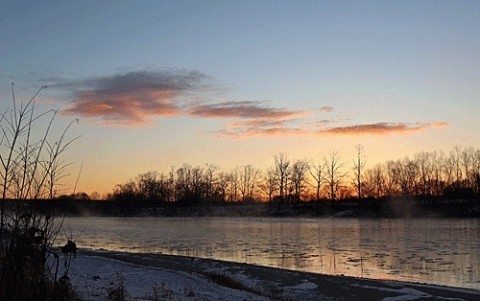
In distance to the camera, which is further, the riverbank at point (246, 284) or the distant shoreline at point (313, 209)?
the distant shoreline at point (313, 209)

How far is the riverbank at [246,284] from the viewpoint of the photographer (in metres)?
12.5

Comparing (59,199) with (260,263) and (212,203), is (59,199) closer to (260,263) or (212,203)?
(260,263)

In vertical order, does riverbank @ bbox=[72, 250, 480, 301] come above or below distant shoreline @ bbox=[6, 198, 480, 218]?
below

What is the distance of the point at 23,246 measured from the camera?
19.7 ft

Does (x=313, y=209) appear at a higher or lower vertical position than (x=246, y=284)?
higher

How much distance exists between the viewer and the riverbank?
12500mm

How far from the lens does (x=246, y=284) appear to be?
55.5 ft

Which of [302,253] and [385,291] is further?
[302,253]

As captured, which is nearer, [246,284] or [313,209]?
[246,284]

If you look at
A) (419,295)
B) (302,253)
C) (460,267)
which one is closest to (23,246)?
(419,295)

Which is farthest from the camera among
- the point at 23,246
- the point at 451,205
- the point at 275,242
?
the point at 451,205

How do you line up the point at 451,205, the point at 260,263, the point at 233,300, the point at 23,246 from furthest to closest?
the point at 451,205 < the point at 260,263 < the point at 233,300 < the point at 23,246

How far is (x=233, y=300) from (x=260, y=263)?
497 inches

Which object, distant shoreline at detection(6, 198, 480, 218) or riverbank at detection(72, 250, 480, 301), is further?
distant shoreline at detection(6, 198, 480, 218)
